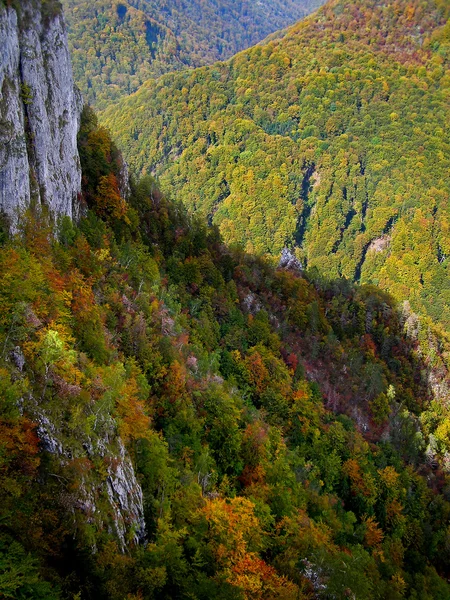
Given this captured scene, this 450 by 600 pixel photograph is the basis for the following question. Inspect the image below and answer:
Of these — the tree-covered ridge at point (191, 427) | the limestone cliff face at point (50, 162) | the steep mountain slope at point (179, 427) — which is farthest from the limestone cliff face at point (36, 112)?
the tree-covered ridge at point (191, 427)

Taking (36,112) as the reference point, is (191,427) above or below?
below

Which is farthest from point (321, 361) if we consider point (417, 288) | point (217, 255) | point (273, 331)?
point (417, 288)

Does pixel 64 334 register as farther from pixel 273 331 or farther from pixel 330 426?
pixel 273 331

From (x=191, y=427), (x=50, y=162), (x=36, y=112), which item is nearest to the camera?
(x=36, y=112)

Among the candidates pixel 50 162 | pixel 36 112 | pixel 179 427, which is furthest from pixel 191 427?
pixel 36 112

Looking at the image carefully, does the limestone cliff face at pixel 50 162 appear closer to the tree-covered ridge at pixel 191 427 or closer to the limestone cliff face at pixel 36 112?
the limestone cliff face at pixel 36 112

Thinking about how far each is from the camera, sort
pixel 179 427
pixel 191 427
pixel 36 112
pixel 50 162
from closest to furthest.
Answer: pixel 36 112
pixel 179 427
pixel 191 427
pixel 50 162

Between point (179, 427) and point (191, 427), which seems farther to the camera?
point (191, 427)

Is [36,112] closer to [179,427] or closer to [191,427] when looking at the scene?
[179,427]
